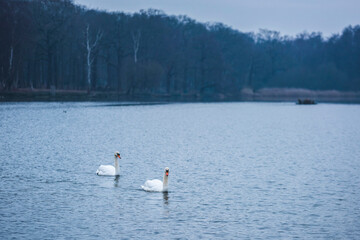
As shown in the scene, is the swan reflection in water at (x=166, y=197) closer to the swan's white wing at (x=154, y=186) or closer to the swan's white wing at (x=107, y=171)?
the swan's white wing at (x=154, y=186)

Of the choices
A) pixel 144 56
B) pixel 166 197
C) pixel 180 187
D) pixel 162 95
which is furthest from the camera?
pixel 144 56

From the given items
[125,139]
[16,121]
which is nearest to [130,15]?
[16,121]

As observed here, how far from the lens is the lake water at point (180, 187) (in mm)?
12594

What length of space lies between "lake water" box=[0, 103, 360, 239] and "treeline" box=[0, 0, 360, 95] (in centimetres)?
4111

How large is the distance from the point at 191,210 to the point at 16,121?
2852 centimetres

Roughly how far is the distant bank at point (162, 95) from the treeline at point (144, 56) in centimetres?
152

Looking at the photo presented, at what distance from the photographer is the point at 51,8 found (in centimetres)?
7362

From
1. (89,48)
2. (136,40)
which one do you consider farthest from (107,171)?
(136,40)

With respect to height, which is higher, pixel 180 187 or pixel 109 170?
pixel 109 170

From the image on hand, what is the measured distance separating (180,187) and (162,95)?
74345mm

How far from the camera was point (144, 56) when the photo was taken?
92.3 meters

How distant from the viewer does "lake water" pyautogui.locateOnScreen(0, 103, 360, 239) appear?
12594mm

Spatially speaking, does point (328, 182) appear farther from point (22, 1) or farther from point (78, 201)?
point (22, 1)

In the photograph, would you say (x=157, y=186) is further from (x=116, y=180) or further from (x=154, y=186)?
(x=116, y=180)
